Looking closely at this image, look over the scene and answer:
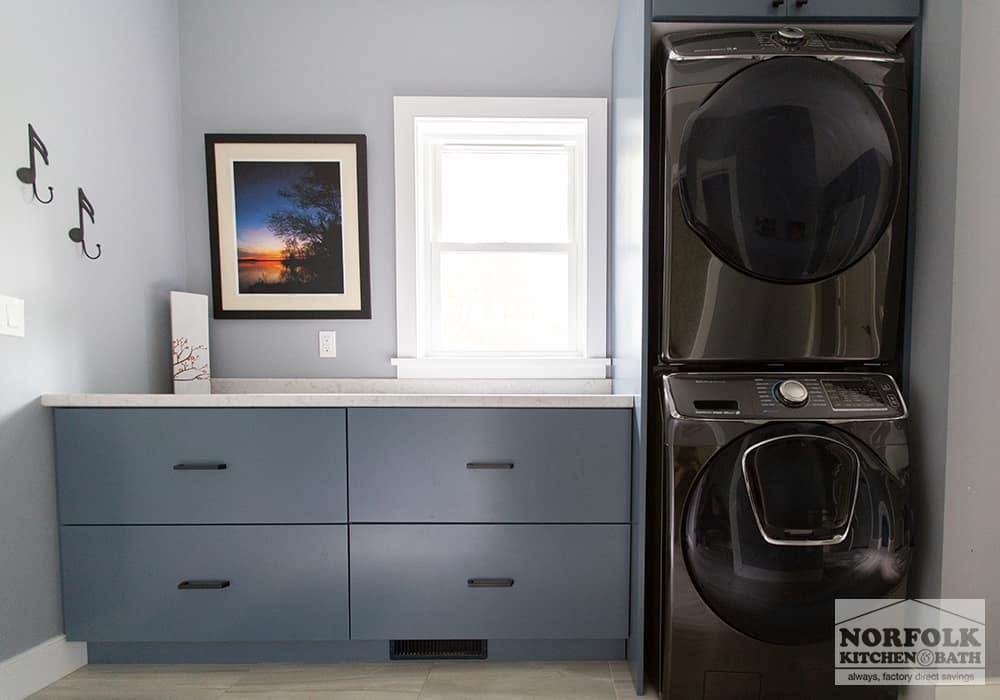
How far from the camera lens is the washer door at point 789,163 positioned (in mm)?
1323

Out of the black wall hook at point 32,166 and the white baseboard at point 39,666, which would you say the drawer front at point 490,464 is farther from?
the black wall hook at point 32,166

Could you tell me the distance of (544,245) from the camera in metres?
2.29

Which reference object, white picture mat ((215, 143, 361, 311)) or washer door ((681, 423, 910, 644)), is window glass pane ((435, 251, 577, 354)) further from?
washer door ((681, 423, 910, 644))

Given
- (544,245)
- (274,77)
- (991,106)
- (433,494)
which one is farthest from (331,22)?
(991,106)

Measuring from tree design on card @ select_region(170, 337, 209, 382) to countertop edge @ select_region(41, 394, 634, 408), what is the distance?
0.47 meters

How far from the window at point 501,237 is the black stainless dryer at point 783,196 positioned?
0.81 meters

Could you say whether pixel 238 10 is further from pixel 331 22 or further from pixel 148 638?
pixel 148 638

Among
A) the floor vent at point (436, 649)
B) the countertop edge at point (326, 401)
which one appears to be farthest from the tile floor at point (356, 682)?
the countertop edge at point (326, 401)

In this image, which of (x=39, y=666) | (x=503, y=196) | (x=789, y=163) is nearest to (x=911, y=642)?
(x=789, y=163)

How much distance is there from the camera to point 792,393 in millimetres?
1359

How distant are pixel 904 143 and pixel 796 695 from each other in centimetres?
145

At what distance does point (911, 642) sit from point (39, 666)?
2.41 metres

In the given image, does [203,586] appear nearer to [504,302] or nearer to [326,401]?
[326,401]

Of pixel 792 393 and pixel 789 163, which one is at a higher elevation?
pixel 789 163
